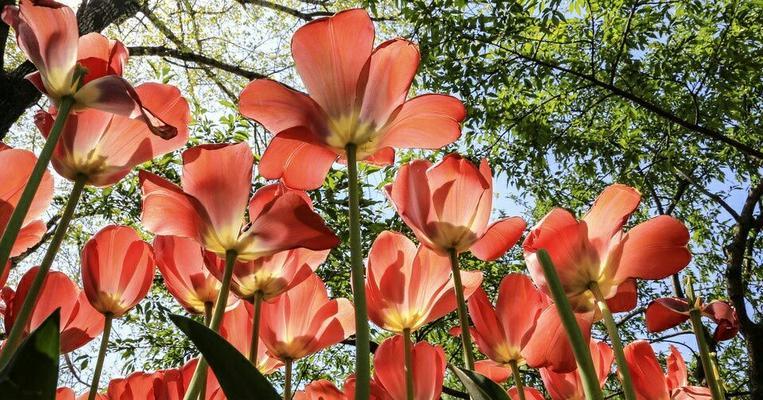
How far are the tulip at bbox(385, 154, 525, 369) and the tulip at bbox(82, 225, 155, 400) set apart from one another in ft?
0.57

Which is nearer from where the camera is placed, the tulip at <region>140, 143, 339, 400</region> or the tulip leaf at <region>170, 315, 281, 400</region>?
the tulip leaf at <region>170, 315, 281, 400</region>

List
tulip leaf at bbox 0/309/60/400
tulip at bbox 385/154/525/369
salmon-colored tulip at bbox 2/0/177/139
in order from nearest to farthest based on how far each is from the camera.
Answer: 1. tulip leaf at bbox 0/309/60/400
2. salmon-colored tulip at bbox 2/0/177/139
3. tulip at bbox 385/154/525/369

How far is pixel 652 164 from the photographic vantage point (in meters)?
4.48

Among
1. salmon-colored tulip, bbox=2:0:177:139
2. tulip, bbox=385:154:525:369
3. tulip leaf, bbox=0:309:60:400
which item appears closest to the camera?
tulip leaf, bbox=0:309:60:400

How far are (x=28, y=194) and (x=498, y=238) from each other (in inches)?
10.9

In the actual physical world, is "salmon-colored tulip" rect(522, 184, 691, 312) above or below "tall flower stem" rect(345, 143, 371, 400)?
above

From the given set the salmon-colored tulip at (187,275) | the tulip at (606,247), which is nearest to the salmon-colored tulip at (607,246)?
the tulip at (606,247)

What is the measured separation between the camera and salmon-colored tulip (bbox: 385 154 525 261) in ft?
1.32

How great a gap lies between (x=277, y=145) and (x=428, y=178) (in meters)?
0.10

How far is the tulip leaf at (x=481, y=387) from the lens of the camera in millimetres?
251

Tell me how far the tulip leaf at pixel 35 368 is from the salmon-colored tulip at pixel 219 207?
0.46 feet

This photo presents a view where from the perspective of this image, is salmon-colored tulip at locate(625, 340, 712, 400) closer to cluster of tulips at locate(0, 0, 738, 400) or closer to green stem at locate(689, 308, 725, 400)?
cluster of tulips at locate(0, 0, 738, 400)

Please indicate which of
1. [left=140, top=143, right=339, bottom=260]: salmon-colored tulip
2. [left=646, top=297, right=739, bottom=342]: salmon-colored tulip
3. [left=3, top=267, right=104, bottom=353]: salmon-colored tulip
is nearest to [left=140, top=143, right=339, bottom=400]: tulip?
[left=140, top=143, right=339, bottom=260]: salmon-colored tulip

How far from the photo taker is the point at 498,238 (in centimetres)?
42
